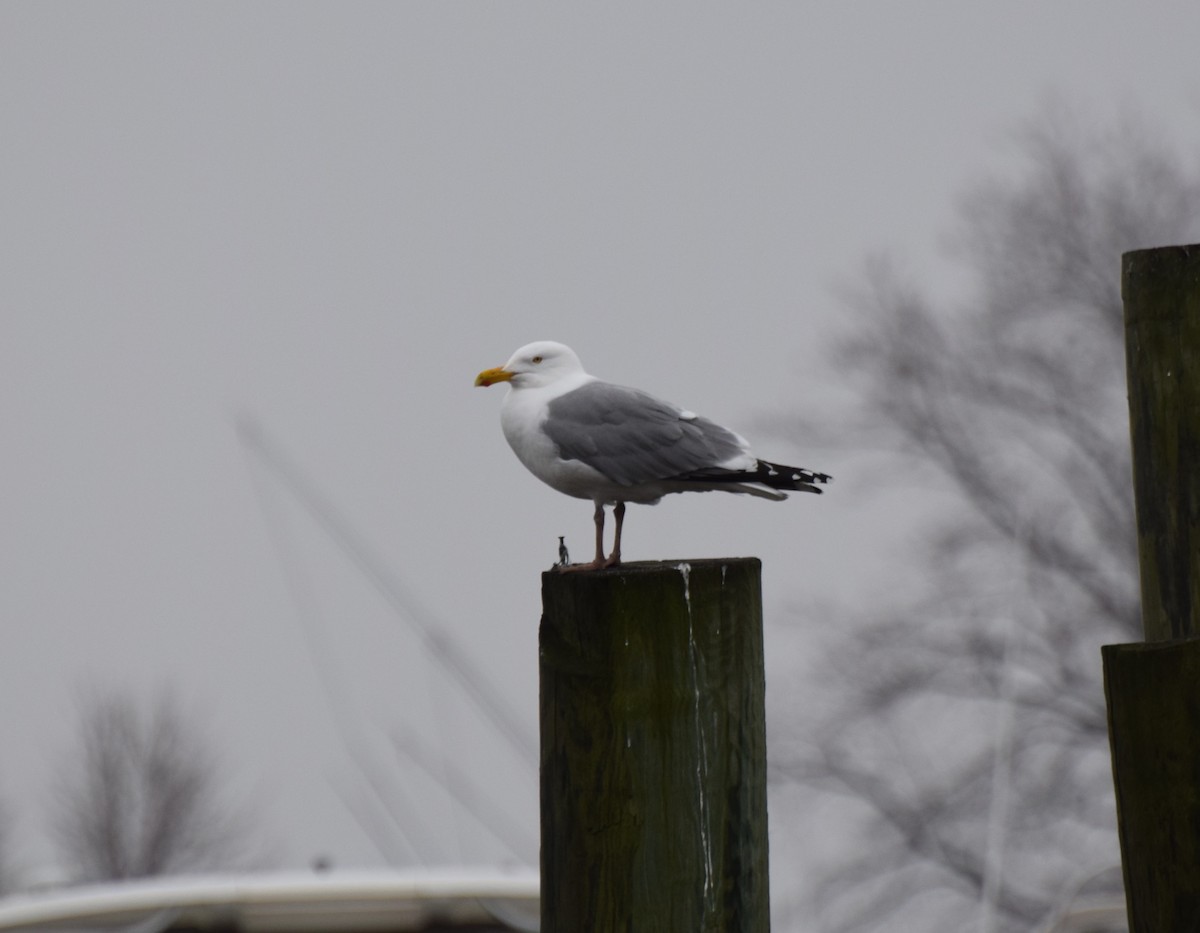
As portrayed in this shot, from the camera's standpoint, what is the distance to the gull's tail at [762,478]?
4.29 m

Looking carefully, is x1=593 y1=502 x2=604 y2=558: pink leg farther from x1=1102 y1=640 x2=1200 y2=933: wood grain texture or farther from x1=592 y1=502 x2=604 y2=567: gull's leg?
x1=1102 y1=640 x2=1200 y2=933: wood grain texture

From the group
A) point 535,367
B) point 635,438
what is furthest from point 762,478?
point 535,367

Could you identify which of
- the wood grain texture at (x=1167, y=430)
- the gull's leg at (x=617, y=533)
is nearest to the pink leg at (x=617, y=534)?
the gull's leg at (x=617, y=533)

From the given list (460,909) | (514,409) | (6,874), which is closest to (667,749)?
(514,409)

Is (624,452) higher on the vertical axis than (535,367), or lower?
lower

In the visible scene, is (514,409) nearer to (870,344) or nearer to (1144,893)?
(1144,893)

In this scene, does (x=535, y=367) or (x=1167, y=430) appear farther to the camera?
(x=535, y=367)

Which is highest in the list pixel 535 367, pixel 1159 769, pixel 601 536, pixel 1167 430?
pixel 535 367

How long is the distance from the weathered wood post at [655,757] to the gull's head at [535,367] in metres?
1.90

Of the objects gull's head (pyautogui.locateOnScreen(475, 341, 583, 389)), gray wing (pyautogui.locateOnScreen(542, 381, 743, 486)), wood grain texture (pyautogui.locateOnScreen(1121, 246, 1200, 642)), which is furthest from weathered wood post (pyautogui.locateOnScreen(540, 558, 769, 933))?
gull's head (pyautogui.locateOnScreen(475, 341, 583, 389))

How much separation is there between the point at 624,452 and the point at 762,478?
31 centimetres

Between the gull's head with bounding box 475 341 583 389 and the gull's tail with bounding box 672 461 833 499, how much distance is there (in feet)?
1.95

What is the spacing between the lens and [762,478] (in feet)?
14.3

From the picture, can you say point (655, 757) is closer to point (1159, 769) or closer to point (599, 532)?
point (1159, 769)
